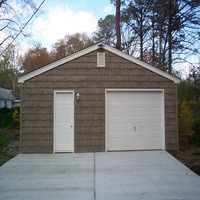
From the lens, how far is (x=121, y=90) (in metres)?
9.87

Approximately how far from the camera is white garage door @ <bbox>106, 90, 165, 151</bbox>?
32.3ft

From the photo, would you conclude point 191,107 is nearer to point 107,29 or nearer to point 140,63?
point 140,63

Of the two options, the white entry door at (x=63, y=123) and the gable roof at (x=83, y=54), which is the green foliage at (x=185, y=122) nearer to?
the gable roof at (x=83, y=54)

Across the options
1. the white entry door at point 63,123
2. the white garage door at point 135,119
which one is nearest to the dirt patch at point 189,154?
the white garage door at point 135,119

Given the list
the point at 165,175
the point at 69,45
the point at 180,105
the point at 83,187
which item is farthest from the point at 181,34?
the point at 69,45

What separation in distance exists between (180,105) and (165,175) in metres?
7.75

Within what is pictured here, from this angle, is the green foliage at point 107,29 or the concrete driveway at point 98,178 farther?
the green foliage at point 107,29

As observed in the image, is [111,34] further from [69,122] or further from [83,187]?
[83,187]

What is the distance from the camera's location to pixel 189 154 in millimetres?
9250

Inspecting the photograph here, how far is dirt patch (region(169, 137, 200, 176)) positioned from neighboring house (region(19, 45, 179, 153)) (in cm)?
57

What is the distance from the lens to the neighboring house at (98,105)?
9.61 metres

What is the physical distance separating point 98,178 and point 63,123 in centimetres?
372

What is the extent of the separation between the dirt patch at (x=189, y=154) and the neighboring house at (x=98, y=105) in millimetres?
573

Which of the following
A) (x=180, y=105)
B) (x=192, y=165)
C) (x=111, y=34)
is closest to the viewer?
(x=192, y=165)
